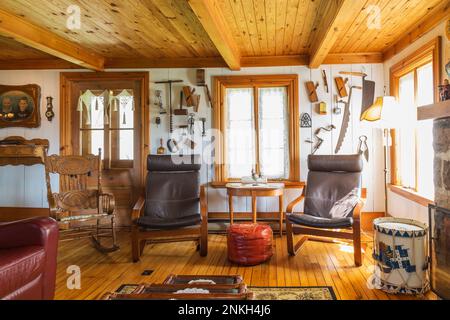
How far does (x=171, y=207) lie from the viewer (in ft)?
11.7

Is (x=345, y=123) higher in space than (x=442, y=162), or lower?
higher

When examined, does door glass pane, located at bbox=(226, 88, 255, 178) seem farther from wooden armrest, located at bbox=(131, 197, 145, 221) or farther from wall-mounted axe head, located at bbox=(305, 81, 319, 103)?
wooden armrest, located at bbox=(131, 197, 145, 221)

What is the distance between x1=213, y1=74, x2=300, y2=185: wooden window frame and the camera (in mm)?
4211

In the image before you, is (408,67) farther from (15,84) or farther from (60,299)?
(15,84)

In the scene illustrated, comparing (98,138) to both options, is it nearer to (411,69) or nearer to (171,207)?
(171,207)

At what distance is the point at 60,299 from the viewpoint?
2312 mm

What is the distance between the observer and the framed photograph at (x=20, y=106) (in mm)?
4406

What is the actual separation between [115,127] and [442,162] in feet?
12.1

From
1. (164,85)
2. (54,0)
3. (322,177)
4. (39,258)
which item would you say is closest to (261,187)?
(322,177)

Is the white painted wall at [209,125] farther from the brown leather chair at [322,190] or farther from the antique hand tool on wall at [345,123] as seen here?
the brown leather chair at [322,190]

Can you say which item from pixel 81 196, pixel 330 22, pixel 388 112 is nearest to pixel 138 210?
pixel 81 196

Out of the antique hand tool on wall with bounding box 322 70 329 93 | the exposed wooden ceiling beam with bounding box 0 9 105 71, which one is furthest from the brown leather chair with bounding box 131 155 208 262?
the antique hand tool on wall with bounding box 322 70 329 93

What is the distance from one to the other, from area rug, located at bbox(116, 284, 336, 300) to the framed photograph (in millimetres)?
3080

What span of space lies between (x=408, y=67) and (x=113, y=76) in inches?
141
